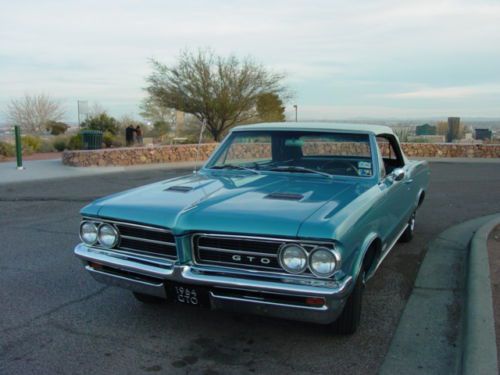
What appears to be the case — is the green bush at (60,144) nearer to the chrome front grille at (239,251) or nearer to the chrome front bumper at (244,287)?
the chrome front bumper at (244,287)

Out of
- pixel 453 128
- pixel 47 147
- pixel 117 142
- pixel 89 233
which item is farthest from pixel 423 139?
pixel 89 233

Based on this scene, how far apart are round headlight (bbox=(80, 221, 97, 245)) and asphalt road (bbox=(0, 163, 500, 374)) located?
70 cm

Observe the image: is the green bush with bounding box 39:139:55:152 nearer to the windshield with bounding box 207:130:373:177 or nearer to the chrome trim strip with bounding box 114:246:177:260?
the windshield with bounding box 207:130:373:177

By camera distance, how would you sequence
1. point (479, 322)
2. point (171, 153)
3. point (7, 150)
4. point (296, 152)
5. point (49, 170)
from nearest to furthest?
point (479, 322), point (296, 152), point (49, 170), point (171, 153), point (7, 150)

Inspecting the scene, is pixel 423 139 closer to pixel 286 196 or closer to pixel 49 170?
pixel 49 170

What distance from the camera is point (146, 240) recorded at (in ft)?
11.6

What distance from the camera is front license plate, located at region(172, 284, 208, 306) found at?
3330mm

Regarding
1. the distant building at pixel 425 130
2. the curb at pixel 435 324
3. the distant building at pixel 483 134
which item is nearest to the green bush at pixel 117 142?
the distant building at pixel 425 130

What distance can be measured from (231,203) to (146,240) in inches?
25.6

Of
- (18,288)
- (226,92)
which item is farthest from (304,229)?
(226,92)

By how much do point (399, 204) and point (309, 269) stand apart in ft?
7.36

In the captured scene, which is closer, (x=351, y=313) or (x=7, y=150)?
(x=351, y=313)

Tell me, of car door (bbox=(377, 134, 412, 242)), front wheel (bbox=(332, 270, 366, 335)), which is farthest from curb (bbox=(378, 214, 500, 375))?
car door (bbox=(377, 134, 412, 242))

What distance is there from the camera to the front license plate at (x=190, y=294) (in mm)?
3330
